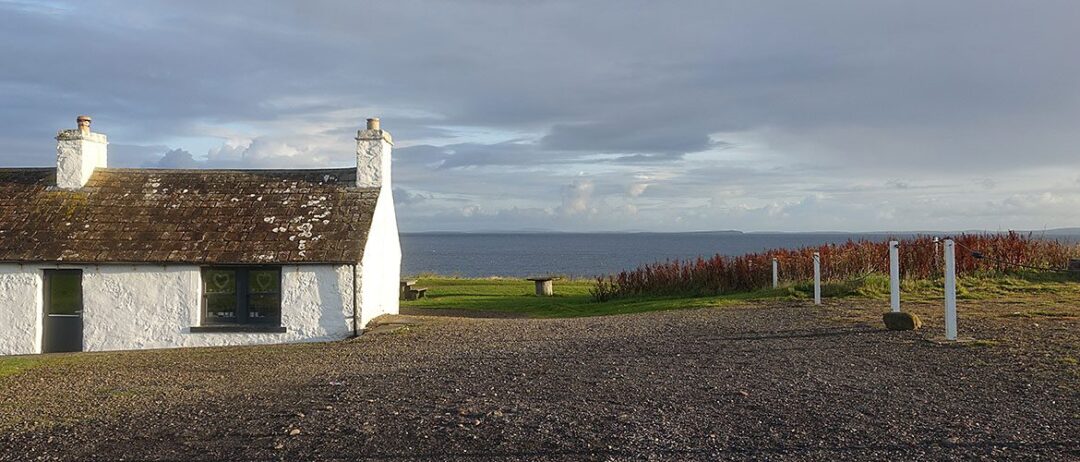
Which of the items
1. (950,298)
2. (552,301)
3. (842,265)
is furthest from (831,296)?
(552,301)

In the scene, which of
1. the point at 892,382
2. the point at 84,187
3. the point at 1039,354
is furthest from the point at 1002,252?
the point at 84,187

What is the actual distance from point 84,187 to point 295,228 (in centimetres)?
529

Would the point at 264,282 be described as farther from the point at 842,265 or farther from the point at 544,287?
the point at 842,265

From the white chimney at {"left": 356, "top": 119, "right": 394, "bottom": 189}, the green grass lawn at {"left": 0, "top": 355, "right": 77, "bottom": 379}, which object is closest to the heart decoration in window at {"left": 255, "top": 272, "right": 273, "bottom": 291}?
the white chimney at {"left": 356, "top": 119, "right": 394, "bottom": 189}

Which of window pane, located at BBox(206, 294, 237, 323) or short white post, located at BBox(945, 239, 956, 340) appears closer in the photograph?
short white post, located at BBox(945, 239, 956, 340)

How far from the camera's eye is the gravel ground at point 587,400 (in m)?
6.94

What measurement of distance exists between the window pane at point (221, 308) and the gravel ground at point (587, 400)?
318 centimetres

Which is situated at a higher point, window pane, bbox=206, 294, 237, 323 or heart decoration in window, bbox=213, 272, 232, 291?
heart decoration in window, bbox=213, 272, 232, 291

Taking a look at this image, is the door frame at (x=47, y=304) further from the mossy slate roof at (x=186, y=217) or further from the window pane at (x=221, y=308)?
the window pane at (x=221, y=308)

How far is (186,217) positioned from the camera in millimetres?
18641

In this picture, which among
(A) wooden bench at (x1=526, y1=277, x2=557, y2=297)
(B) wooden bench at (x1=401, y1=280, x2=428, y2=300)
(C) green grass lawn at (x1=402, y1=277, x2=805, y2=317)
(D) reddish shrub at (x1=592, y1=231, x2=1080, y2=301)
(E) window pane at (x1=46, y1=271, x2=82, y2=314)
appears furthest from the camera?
(A) wooden bench at (x1=526, y1=277, x2=557, y2=297)

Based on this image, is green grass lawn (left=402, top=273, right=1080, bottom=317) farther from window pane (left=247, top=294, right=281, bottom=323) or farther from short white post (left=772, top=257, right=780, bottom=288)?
window pane (left=247, top=294, right=281, bottom=323)

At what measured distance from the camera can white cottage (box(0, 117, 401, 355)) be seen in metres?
17.3

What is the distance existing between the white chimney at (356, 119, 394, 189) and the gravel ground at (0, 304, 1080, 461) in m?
5.63
